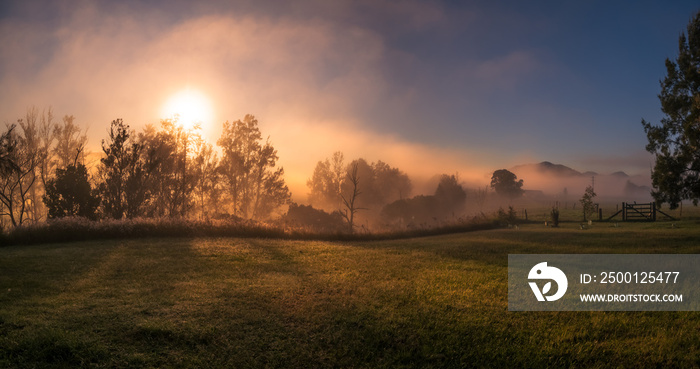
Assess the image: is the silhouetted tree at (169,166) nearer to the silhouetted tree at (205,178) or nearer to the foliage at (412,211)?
the silhouetted tree at (205,178)

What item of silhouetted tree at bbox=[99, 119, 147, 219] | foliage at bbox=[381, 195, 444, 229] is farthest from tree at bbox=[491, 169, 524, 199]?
silhouetted tree at bbox=[99, 119, 147, 219]

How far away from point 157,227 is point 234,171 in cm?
3393

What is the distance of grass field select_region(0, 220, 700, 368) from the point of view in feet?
16.7

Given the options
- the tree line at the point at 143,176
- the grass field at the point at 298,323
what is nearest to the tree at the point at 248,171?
the tree line at the point at 143,176

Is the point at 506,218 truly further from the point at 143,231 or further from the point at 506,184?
the point at 506,184

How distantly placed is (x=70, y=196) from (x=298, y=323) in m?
26.5

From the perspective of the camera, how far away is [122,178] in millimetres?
28453

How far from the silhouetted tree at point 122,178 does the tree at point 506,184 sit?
105184 mm

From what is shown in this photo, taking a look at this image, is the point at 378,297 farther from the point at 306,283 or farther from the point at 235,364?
the point at 235,364

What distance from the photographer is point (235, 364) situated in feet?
16.1

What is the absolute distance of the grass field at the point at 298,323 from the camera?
16.7 ft

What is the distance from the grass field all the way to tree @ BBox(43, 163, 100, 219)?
17.4m

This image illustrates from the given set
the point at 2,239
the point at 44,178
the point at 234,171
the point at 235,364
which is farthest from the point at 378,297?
the point at 44,178

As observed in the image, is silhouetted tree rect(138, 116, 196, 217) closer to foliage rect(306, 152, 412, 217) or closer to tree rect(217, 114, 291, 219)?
tree rect(217, 114, 291, 219)
